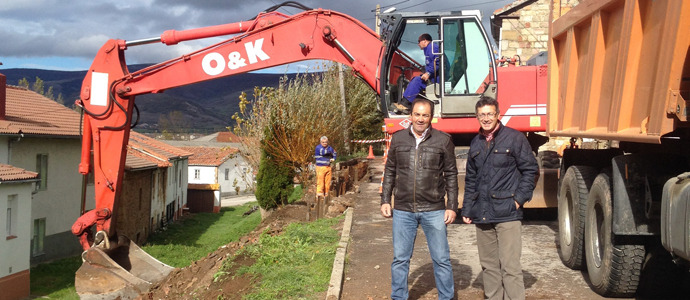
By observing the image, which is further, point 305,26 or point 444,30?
point 305,26

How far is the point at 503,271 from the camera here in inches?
250

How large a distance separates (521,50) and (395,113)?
16.0 metres

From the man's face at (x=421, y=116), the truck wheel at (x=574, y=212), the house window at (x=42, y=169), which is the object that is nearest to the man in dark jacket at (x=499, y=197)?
the man's face at (x=421, y=116)

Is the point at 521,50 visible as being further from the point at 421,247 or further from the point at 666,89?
the point at 666,89

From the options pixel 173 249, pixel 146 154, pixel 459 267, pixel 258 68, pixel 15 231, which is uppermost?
pixel 258 68

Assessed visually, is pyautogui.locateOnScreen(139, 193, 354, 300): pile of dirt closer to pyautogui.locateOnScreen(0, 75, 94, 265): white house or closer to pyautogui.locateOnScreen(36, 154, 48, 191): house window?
pyautogui.locateOnScreen(0, 75, 94, 265): white house

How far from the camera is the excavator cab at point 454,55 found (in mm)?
11188

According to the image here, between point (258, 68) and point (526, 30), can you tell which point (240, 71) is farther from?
point (526, 30)

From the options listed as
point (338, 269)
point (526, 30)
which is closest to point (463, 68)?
point (338, 269)

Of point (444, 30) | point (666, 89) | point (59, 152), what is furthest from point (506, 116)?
point (59, 152)

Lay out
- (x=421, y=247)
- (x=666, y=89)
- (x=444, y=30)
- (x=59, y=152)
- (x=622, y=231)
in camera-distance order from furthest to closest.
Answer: (x=59, y=152), (x=444, y=30), (x=421, y=247), (x=622, y=231), (x=666, y=89)

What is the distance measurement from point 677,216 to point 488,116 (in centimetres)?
A: 182

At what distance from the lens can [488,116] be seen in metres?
6.33

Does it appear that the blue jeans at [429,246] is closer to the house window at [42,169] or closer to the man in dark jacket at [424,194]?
the man in dark jacket at [424,194]
